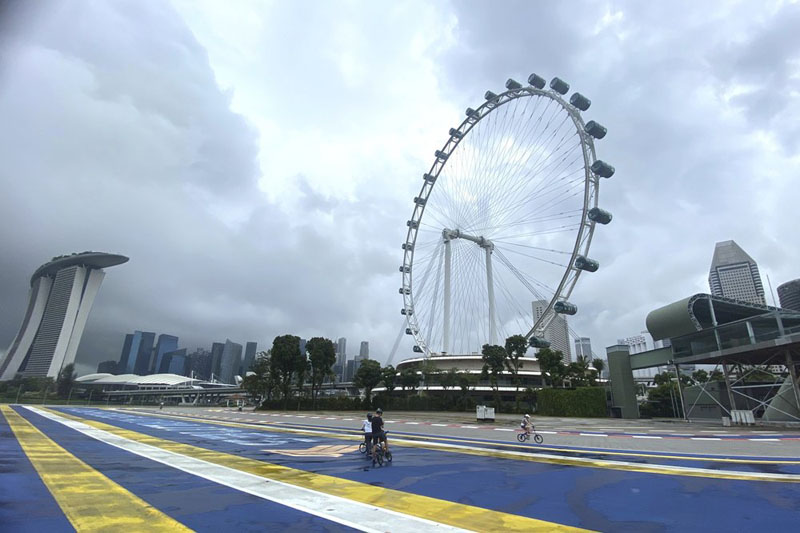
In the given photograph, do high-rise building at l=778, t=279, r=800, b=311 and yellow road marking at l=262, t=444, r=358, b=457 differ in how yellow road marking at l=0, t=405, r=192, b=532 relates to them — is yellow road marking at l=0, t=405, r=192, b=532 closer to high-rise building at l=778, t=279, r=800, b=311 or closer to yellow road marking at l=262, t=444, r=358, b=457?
yellow road marking at l=262, t=444, r=358, b=457

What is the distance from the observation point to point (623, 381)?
4812 cm

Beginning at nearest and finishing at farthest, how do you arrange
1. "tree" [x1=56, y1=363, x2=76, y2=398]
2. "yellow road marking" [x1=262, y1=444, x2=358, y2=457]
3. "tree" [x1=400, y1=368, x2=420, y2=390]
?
"yellow road marking" [x1=262, y1=444, x2=358, y2=457] < "tree" [x1=400, y1=368, x2=420, y2=390] < "tree" [x1=56, y1=363, x2=76, y2=398]

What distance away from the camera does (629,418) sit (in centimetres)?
4744

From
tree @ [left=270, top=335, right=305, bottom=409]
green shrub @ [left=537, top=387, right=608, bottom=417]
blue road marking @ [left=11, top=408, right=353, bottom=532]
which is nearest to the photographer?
blue road marking @ [left=11, top=408, right=353, bottom=532]

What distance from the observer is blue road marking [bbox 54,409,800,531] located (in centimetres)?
735

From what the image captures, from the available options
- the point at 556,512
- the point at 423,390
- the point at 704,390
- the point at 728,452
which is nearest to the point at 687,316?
the point at 704,390

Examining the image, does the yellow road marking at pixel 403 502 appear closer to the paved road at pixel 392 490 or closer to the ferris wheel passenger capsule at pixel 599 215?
the paved road at pixel 392 490

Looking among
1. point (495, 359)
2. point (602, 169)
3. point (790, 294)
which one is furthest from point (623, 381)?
point (790, 294)

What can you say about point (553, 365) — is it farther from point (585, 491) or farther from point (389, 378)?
point (585, 491)

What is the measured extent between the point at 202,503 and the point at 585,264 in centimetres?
5113

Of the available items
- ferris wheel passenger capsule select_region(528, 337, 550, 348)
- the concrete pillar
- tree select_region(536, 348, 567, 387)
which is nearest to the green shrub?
the concrete pillar

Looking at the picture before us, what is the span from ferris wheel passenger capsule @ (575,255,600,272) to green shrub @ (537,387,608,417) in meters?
14.4

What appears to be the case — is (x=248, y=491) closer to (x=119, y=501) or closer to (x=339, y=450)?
(x=119, y=501)

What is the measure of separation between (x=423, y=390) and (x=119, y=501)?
76.6m
